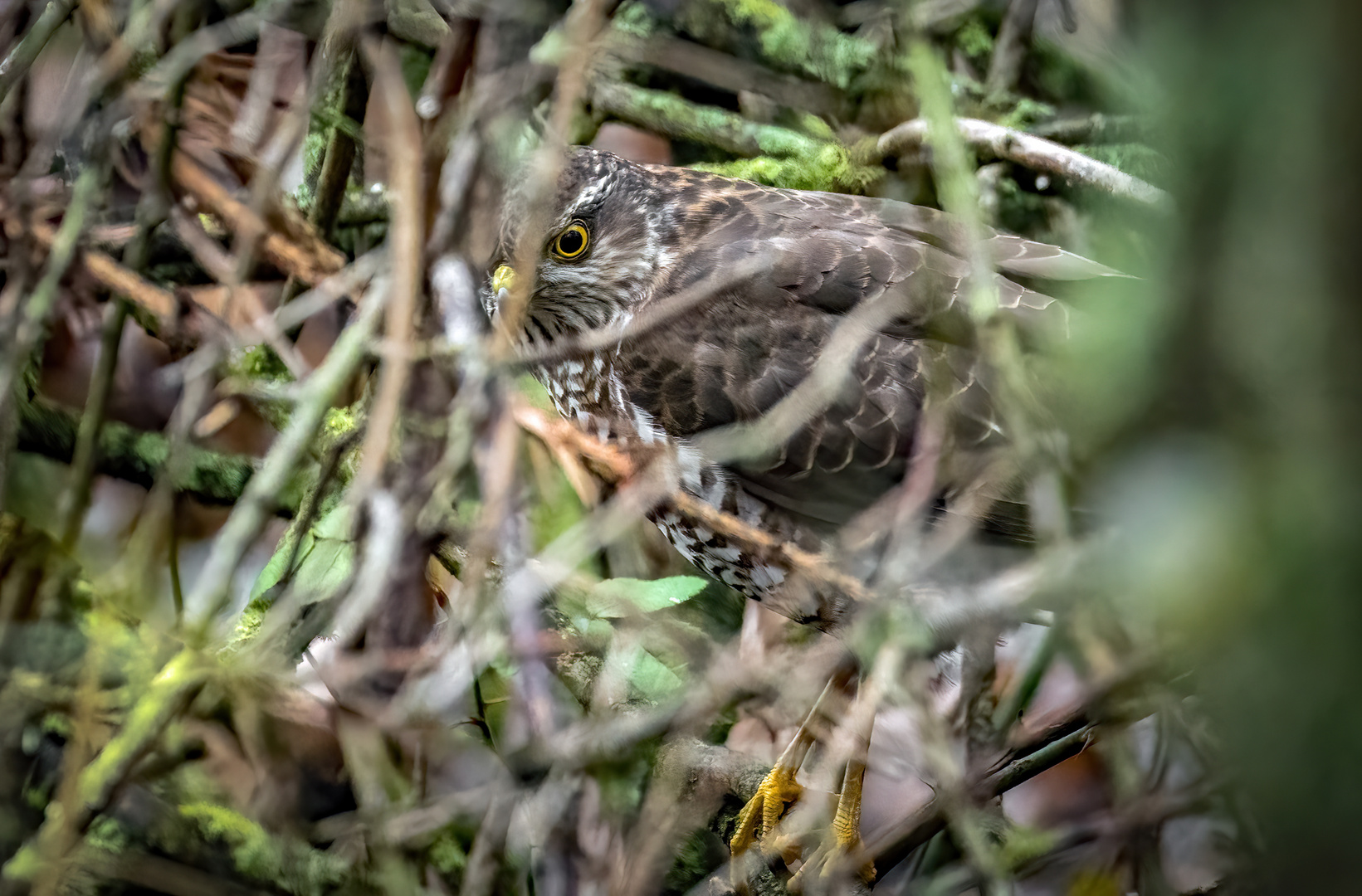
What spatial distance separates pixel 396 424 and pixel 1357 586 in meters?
2.96

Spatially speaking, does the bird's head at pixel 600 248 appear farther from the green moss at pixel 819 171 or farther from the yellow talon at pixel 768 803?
the yellow talon at pixel 768 803

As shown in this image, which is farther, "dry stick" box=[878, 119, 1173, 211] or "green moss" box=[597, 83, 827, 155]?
"green moss" box=[597, 83, 827, 155]

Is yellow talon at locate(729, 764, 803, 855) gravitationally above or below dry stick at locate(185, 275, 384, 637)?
below

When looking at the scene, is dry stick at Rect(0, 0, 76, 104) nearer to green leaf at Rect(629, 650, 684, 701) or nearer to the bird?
the bird

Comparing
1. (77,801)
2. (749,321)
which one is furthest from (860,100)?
(77,801)

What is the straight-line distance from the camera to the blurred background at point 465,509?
196 centimetres

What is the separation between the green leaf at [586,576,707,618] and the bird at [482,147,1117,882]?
192 millimetres

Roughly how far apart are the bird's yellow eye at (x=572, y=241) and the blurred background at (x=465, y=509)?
257 mm

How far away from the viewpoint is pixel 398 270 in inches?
108

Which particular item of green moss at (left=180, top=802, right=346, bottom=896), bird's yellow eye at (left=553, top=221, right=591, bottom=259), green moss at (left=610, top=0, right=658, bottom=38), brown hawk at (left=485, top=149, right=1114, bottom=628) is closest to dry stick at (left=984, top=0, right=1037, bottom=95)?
brown hawk at (left=485, top=149, right=1114, bottom=628)

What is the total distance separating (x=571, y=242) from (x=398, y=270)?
1.86 feet

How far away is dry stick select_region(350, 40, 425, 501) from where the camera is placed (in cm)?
258

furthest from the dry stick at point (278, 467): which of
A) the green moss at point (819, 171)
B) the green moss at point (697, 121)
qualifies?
the green moss at point (819, 171)

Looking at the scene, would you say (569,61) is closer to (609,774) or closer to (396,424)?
(396,424)
